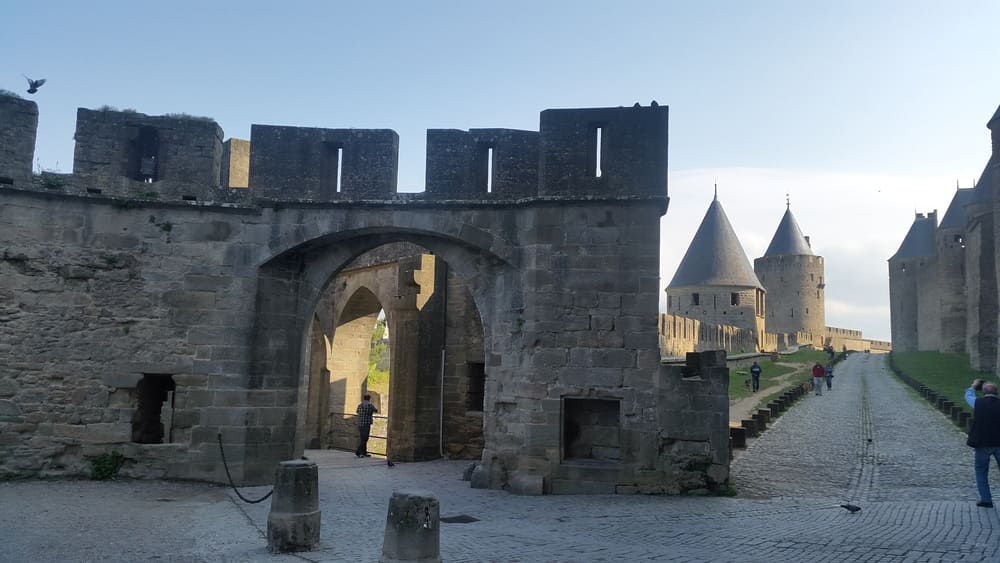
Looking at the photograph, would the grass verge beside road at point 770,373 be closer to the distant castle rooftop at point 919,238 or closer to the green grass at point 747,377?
the green grass at point 747,377

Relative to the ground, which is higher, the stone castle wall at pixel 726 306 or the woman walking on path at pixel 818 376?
the stone castle wall at pixel 726 306

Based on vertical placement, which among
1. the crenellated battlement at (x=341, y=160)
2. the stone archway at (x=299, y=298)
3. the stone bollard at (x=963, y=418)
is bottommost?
the stone bollard at (x=963, y=418)

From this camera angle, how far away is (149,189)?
433 inches

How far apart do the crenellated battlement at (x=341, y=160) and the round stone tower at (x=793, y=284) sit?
58597 millimetres

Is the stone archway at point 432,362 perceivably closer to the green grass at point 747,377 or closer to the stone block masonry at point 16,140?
the stone block masonry at point 16,140

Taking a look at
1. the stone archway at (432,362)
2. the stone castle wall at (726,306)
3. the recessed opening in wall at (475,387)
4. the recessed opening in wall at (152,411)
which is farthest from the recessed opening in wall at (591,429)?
the stone castle wall at (726,306)

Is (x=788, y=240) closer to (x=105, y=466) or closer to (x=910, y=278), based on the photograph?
(x=910, y=278)

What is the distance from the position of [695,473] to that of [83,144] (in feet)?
31.9

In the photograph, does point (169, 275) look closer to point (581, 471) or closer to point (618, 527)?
point (581, 471)

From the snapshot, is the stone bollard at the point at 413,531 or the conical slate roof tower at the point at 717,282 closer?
the stone bollard at the point at 413,531

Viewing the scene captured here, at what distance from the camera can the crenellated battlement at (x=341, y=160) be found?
1058 centimetres

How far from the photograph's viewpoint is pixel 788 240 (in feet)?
Answer: 220

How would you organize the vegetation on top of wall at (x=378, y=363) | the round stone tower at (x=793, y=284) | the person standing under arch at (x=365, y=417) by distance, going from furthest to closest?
the round stone tower at (x=793, y=284)
the vegetation on top of wall at (x=378, y=363)
the person standing under arch at (x=365, y=417)

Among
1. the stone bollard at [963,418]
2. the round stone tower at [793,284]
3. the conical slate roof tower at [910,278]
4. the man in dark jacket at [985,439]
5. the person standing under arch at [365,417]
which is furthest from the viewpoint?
the round stone tower at [793,284]
